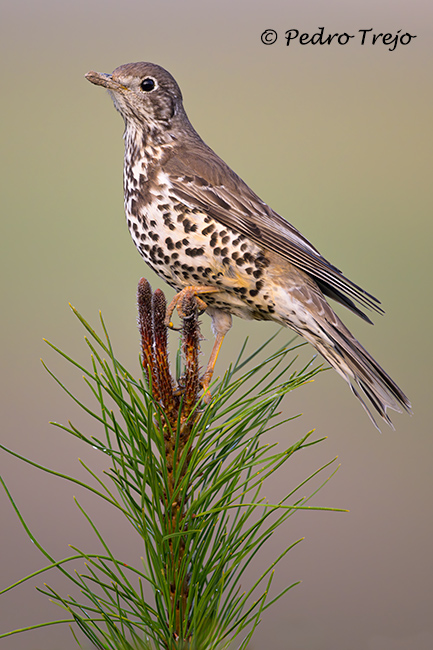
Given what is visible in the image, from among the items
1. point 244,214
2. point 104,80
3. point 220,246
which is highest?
point 104,80

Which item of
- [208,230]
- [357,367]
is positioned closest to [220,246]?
[208,230]

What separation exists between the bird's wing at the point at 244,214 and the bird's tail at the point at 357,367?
0.11 m

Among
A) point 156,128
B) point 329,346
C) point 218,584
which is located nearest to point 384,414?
point 329,346

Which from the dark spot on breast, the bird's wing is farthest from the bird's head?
the dark spot on breast

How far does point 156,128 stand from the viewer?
198 cm

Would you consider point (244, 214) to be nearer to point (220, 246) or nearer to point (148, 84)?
point (220, 246)

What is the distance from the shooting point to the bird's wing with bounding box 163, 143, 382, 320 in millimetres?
1834

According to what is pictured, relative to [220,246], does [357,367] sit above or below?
below

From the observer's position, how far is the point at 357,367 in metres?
1.73

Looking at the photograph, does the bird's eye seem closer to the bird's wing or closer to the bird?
the bird

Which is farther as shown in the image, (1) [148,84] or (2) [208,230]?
(1) [148,84]

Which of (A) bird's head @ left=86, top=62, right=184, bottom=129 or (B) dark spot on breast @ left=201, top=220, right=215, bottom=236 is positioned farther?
(A) bird's head @ left=86, top=62, right=184, bottom=129

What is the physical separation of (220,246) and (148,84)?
0.58m

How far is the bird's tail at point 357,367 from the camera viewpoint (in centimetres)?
170
